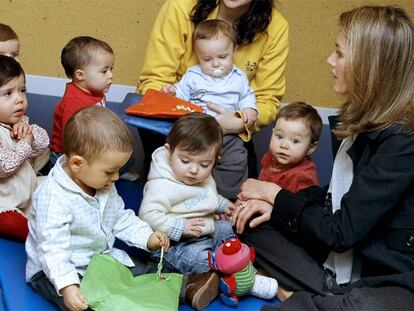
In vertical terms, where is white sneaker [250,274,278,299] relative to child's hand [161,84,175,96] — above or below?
below

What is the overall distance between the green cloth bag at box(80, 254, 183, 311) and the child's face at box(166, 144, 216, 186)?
30 cm

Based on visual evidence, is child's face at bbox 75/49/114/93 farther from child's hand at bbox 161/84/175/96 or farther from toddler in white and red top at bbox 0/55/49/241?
toddler in white and red top at bbox 0/55/49/241

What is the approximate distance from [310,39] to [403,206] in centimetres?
183

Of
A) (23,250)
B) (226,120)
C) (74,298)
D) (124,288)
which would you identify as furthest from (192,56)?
(74,298)

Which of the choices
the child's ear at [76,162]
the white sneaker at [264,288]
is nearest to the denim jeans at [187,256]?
the white sneaker at [264,288]

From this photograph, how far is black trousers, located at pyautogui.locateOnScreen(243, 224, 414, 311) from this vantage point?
67.7 inches

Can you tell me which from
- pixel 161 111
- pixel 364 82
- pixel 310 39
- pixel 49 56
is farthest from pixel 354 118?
pixel 49 56

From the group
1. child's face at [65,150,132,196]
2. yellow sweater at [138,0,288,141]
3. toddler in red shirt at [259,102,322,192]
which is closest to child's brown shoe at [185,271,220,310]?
child's face at [65,150,132,196]

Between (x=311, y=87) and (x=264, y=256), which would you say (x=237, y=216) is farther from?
(x=311, y=87)

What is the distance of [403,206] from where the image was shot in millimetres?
1809

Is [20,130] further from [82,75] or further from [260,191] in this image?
[260,191]

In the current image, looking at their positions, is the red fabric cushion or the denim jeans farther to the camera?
the red fabric cushion

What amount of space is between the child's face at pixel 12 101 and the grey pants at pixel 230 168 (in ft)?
2.53

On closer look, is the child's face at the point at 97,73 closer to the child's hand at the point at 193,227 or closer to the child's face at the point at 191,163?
the child's face at the point at 191,163
